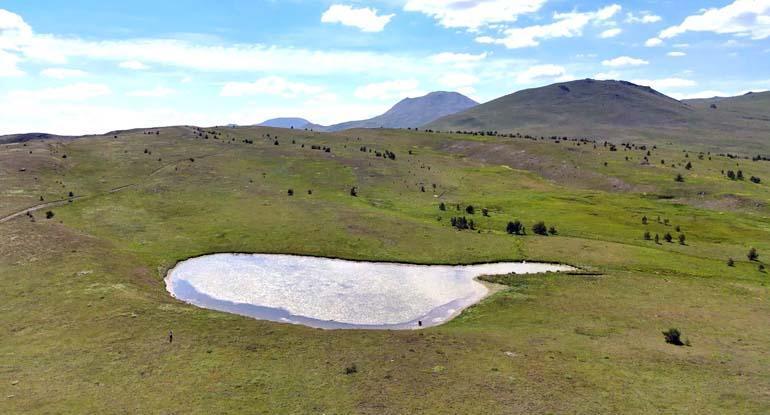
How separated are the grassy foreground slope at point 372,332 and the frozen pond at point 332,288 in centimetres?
318

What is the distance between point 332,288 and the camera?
2242 inches

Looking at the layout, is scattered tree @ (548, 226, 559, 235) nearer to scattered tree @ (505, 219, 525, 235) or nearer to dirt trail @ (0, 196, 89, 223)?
scattered tree @ (505, 219, 525, 235)

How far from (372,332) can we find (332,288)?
14558mm

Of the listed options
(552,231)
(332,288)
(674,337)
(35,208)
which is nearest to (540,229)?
(552,231)

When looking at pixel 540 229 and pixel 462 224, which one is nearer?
pixel 540 229

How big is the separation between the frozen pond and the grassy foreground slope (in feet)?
10.4

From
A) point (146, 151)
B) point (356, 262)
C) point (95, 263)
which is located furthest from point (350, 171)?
point (95, 263)

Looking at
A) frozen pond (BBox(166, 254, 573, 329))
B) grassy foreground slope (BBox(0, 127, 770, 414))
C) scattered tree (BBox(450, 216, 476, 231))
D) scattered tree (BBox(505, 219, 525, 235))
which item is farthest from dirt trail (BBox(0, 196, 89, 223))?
scattered tree (BBox(505, 219, 525, 235))

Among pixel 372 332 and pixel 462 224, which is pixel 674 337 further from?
pixel 462 224

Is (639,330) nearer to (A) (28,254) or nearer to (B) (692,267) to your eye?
(B) (692,267)

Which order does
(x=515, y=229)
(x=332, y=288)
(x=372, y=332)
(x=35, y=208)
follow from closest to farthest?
1. (x=372, y=332)
2. (x=332, y=288)
3. (x=35, y=208)
4. (x=515, y=229)

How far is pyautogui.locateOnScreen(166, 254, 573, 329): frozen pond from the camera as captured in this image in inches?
1941

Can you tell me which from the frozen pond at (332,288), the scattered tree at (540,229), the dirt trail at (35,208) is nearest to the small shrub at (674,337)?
the frozen pond at (332,288)

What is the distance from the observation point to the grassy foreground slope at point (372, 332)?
31.8m
